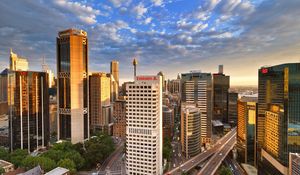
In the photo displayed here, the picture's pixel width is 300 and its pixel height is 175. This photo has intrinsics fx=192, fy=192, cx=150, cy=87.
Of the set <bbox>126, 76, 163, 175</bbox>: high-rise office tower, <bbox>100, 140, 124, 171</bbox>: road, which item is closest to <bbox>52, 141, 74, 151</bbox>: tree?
<bbox>100, 140, 124, 171</bbox>: road

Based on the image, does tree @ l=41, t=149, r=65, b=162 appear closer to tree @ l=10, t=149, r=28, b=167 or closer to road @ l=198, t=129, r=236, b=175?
tree @ l=10, t=149, r=28, b=167

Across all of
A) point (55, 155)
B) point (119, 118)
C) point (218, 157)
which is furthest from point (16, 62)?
point (218, 157)

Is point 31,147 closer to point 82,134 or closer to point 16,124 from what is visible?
point 16,124

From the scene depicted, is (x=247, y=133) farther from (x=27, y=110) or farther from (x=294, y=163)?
(x=27, y=110)

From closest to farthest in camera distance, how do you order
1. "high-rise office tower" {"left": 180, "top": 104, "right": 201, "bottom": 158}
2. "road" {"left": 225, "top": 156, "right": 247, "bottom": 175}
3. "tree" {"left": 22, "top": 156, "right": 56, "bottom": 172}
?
"tree" {"left": 22, "top": 156, "right": 56, "bottom": 172} < "road" {"left": 225, "top": 156, "right": 247, "bottom": 175} < "high-rise office tower" {"left": 180, "top": 104, "right": 201, "bottom": 158}

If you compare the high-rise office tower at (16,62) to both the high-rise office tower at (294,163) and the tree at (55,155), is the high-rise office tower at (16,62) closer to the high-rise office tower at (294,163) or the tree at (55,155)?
the tree at (55,155)
